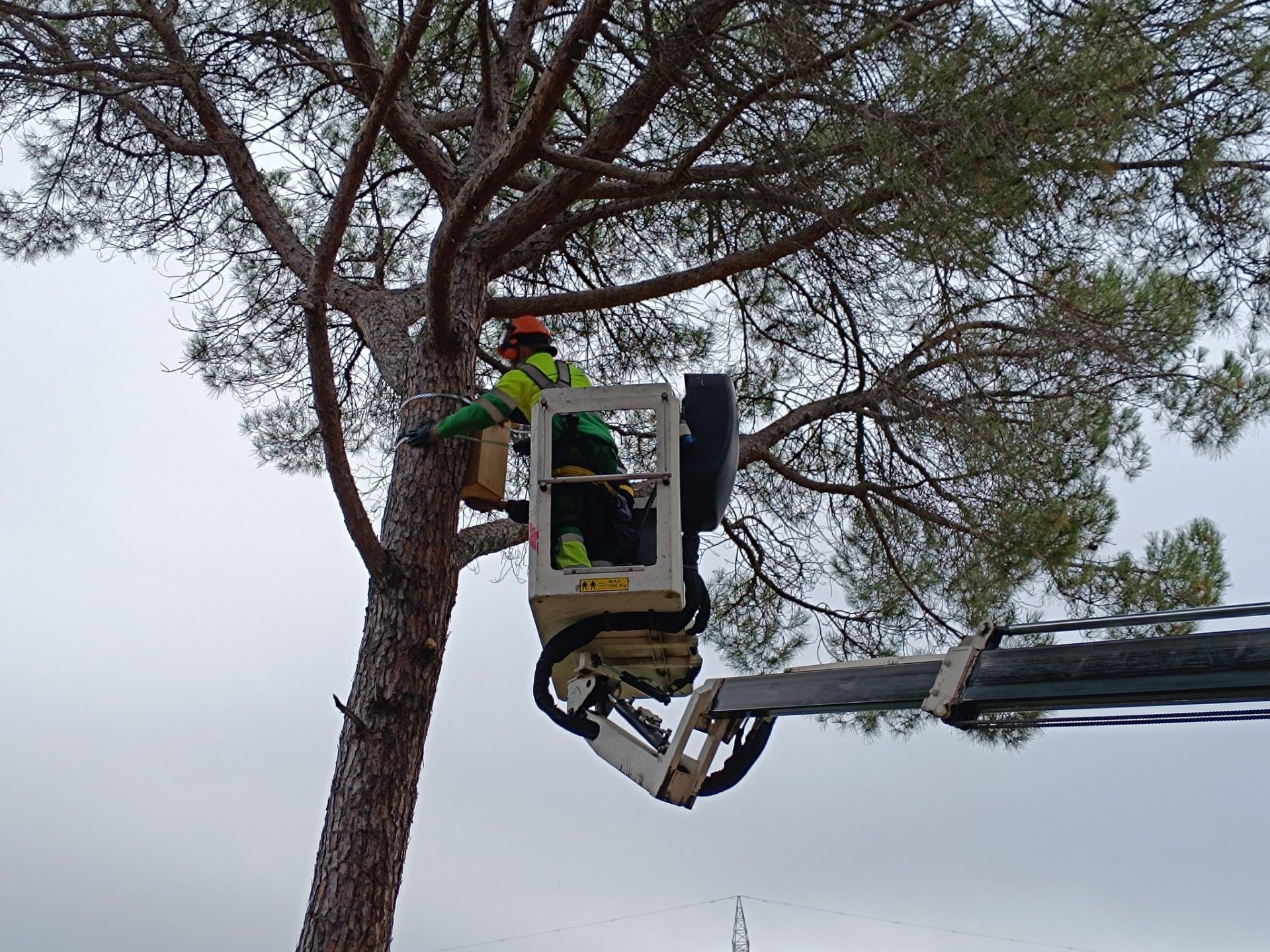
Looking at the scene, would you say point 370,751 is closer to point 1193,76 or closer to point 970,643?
point 970,643

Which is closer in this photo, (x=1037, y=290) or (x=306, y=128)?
(x=1037, y=290)

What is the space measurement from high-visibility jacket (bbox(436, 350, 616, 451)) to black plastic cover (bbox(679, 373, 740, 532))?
0.28 meters

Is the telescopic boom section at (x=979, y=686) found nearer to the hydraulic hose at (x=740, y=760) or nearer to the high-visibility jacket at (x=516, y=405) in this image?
the hydraulic hose at (x=740, y=760)

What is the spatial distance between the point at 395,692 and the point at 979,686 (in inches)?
77.2

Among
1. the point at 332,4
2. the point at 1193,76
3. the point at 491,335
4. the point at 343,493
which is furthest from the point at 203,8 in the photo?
the point at 1193,76

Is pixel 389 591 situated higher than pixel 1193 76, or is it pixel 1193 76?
pixel 1193 76

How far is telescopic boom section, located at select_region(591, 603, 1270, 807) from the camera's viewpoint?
3096mm

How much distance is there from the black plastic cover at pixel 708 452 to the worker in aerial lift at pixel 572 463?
0.77ft

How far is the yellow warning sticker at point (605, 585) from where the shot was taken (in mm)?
4020

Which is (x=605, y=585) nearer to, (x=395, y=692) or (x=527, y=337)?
(x=395, y=692)

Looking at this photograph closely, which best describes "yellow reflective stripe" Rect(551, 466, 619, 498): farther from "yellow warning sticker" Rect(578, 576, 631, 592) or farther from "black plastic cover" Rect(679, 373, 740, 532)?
"yellow warning sticker" Rect(578, 576, 631, 592)

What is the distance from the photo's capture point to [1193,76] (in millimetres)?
4520

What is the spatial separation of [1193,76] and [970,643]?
220cm

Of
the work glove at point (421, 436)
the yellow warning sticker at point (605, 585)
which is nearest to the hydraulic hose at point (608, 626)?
the yellow warning sticker at point (605, 585)
